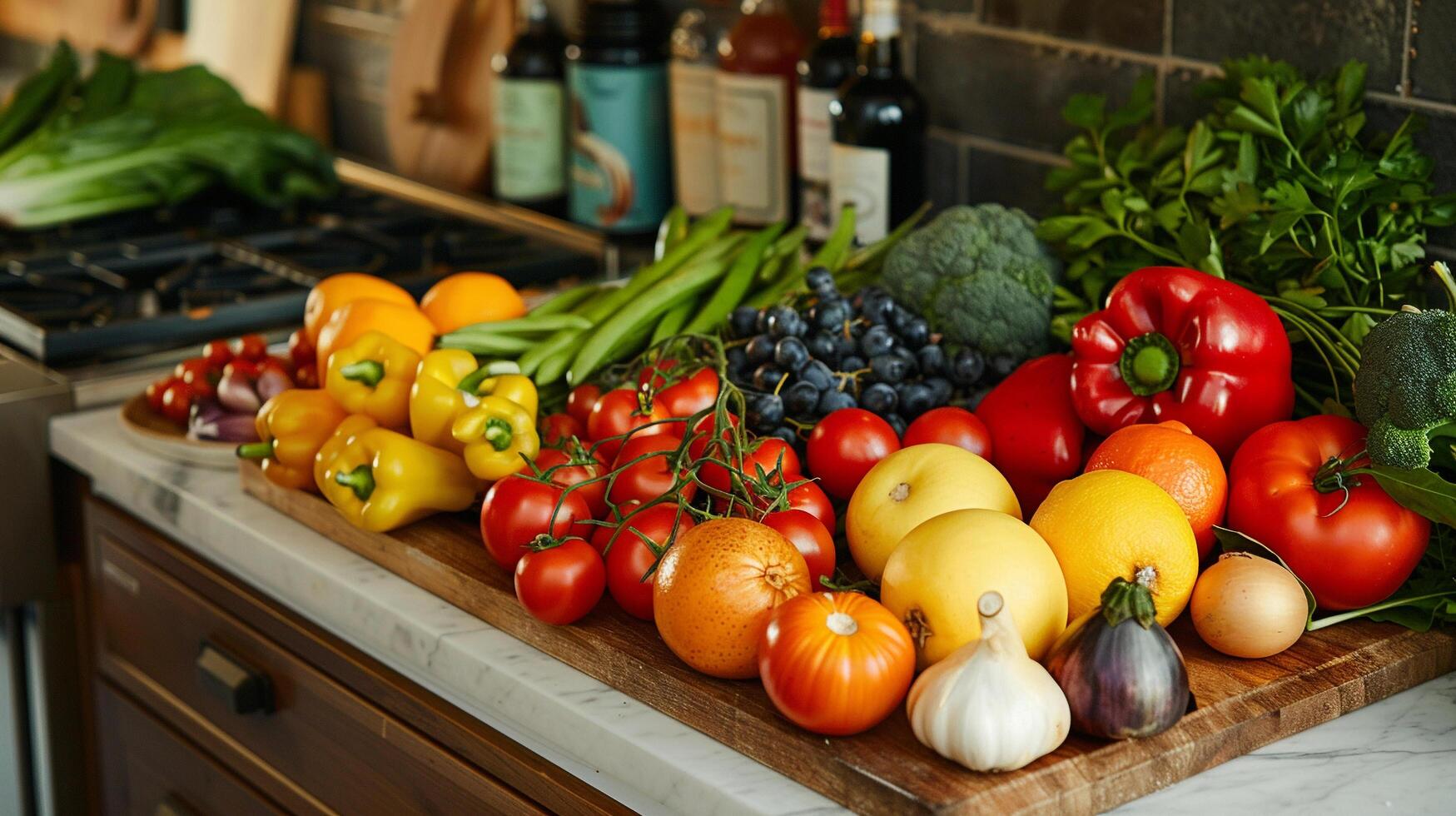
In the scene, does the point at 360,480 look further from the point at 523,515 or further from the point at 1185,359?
the point at 1185,359

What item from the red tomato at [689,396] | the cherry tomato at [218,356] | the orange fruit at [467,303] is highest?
the orange fruit at [467,303]

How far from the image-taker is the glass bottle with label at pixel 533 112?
213 centimetres

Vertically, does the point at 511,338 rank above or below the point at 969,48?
below

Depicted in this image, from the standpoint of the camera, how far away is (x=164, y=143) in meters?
2.36

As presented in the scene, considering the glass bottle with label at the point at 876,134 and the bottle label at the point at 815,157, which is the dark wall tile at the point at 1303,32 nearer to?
the glass bottle with label at the point at 876,134

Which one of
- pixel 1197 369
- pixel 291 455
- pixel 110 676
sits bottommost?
pixel 110 676

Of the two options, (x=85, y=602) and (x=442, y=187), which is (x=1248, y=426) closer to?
(x=85, y=602)

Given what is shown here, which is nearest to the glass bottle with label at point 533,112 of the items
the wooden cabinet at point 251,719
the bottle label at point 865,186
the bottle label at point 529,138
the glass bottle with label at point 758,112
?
the bottle label at point 529,138

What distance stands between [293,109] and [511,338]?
5.15 feet

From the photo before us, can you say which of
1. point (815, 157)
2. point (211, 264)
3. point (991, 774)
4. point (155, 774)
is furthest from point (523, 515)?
point (211, 264)

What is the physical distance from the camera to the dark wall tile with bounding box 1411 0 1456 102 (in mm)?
1244

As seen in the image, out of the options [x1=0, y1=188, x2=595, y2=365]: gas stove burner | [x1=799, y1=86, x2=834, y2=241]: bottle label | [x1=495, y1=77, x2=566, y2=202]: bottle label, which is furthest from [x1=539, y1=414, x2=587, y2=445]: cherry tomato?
[x1=495, y1=77, x2=566, y2=202]: bottle label

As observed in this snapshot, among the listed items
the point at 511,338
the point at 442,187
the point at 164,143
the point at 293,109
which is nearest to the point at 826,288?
the point at 511,338

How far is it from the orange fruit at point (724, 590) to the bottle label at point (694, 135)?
1087 millimetres
